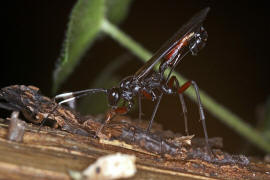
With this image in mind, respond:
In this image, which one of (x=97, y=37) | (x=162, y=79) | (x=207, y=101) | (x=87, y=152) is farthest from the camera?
(x=97, y=37)

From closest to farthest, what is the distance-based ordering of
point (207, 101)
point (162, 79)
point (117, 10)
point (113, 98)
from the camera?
point (113, 98) → point (162, 79) → point (207, 101) → point (117, 10)

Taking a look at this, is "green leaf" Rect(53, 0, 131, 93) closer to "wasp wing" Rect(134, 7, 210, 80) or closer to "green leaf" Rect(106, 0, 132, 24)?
"green leaf" Rect(106, 0, 132, 24)

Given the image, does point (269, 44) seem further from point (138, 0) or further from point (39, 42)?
point (39, 42)

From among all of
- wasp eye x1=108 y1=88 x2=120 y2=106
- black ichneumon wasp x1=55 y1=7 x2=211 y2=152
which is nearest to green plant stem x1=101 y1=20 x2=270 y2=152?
black ichneumon wasp x1=55 y1=7 x2=211 y2=152

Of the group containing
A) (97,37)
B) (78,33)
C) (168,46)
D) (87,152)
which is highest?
(97,37)

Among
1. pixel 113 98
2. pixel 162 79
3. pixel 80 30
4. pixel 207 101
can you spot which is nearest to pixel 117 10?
pixel 80 30

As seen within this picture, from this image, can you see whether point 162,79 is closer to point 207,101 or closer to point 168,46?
→ point 168,46

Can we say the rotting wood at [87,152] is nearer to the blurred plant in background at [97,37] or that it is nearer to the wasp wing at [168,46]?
the wasp wing at [168,46]

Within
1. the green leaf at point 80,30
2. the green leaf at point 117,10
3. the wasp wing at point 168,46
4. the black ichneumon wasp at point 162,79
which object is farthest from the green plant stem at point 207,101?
the wasp wing at point 168,46
